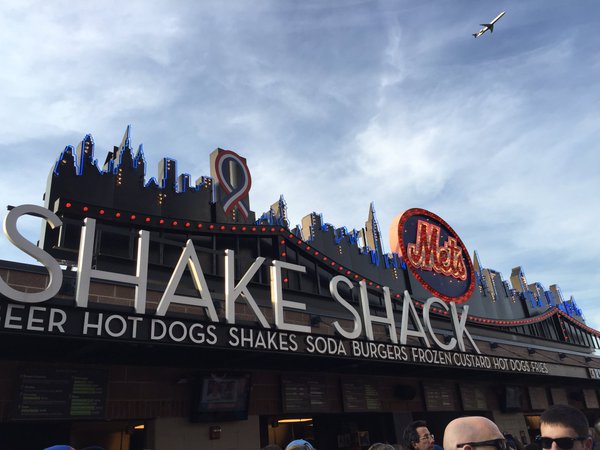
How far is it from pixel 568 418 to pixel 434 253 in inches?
754

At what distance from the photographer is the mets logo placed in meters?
20.5

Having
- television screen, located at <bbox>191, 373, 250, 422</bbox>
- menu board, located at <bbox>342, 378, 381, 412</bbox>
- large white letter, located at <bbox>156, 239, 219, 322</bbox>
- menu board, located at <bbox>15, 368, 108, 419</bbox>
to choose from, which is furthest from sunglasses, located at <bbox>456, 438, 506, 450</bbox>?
menu board, located at <bbox>342, 378, 381, 412</bbox>

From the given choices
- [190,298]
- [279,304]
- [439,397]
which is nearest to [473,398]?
[439,397]

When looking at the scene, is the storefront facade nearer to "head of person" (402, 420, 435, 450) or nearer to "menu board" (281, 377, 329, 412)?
"menu board" (281, 377, 329, 412)

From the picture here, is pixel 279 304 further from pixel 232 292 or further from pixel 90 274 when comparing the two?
pixel 90 274

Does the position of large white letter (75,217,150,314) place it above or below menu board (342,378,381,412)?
above

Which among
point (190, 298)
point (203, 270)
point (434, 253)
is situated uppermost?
point (434, 253)

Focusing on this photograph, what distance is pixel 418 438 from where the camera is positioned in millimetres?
5867

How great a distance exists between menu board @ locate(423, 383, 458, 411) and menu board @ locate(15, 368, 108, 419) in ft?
30.0

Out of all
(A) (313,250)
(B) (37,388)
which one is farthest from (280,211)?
(B) (37,388)

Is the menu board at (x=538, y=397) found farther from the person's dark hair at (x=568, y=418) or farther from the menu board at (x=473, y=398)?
the person's dark hair at (x=568, y=418)

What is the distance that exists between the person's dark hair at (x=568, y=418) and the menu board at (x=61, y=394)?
706cm

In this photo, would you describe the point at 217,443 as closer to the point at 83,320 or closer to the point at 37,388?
the point at 37,388

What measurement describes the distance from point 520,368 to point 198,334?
10.5m
